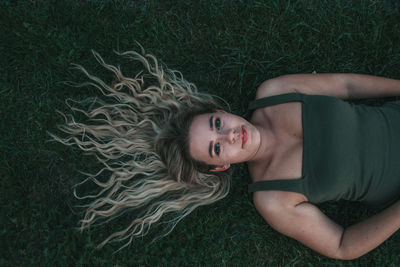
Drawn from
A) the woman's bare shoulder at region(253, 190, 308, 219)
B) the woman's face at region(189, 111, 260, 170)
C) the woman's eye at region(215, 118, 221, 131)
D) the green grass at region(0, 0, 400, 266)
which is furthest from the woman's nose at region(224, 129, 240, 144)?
the green grass at region(0, 0, 400, 266)

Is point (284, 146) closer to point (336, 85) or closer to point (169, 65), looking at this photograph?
point (336, 85)

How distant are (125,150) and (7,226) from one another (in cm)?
186

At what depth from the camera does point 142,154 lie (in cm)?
438

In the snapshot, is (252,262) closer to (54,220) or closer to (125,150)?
(125,150)

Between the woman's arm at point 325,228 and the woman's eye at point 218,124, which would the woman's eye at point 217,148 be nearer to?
the woman's eye at point 218,124

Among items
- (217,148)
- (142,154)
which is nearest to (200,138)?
(217,148)

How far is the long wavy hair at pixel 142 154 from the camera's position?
4.17 metres

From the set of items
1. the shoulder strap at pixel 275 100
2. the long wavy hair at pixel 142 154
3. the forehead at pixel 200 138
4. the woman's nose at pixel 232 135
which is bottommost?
the long wavy hair at pixel 142 154

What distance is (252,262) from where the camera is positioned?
4348 millimetres

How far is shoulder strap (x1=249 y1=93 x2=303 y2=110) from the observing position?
372cm

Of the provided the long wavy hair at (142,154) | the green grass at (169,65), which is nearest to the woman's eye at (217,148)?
the long wavy hair at (142,154)

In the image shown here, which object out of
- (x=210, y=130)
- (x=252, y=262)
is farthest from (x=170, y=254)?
(x=210, y=130)

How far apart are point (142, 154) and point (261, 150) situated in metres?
1.53

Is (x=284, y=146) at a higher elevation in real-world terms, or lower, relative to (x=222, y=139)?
lower
